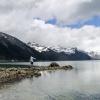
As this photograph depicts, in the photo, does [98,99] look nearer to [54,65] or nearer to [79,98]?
[79,98]

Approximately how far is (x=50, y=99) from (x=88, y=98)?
646 centimetres

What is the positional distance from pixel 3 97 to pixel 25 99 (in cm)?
441

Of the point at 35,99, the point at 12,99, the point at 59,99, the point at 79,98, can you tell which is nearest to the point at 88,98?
the point at 79,98

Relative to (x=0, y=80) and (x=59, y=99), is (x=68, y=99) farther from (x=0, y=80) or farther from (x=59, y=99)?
(x=0, y=80)

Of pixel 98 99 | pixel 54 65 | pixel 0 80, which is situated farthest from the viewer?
pixel 54 65

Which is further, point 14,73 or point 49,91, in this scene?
point 14,73

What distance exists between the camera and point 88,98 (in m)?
47.2

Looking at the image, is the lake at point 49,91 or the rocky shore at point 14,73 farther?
the rocky shore at point 14,73

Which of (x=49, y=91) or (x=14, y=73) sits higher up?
(x=14, y=73)

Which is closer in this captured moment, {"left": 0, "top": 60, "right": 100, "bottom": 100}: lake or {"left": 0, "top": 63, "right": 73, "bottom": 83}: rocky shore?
{"left": 0, "top": 60, "right": 100, "bottom": 100}: lake

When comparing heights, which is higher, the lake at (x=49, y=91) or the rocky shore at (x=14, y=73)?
the rocky shore at (x=14, y=73)

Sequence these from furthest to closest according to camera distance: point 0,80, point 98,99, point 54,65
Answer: point 54,65
point 0,80
point 98,99

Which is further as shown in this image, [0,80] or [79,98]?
[0,80]

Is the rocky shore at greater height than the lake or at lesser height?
greater
